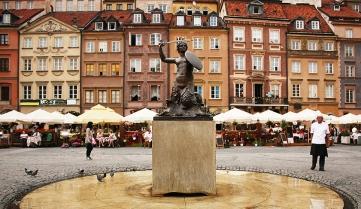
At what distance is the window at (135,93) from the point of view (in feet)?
159

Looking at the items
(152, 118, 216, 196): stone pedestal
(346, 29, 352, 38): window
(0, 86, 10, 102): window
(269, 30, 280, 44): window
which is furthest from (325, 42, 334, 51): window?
(152, 118, 216, 196): stone pedestal

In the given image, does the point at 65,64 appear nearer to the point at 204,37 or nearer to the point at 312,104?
the point at 204,37

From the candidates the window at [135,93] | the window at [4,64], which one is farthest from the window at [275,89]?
the window at [4,64]

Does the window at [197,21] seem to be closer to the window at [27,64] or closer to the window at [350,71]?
the window at [350,71]

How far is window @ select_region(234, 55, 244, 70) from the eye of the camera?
49531mm

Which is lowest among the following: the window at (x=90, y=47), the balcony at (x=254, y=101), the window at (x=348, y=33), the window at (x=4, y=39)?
the balcony at (x=254, y=101)

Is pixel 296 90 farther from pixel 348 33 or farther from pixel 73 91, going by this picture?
pixel 73 91

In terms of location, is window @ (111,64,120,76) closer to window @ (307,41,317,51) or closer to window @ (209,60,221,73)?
window @ (209,60,221,73)

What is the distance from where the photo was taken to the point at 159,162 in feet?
28.2

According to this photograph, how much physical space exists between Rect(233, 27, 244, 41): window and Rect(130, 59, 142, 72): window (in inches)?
431

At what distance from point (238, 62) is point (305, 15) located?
11.8 metres

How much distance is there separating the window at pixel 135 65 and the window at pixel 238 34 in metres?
11.0

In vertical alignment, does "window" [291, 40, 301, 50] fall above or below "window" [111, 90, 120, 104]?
above

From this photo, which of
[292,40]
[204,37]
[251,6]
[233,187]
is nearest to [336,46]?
[292,40]
